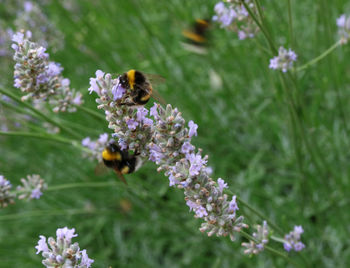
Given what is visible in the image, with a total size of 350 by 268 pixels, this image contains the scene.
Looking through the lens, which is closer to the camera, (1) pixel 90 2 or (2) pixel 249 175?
(2) pixel 249 175

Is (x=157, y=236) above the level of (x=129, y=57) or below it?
below

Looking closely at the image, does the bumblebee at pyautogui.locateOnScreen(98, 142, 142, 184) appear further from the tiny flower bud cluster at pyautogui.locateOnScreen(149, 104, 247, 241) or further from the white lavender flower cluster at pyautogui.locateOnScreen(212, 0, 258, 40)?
the white lavender flower cluster at pyautogui.locateOnScreen(212, 0, 258, 40)

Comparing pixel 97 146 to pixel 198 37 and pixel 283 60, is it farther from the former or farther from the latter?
pixel 198 37

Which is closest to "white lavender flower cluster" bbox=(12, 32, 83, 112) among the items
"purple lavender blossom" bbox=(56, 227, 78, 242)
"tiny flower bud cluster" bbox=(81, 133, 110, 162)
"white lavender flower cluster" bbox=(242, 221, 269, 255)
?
"tiny flower bud cluster" bbox=(81, 133, 110, 162)

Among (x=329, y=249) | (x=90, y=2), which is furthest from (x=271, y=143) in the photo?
(x=90, y=2)

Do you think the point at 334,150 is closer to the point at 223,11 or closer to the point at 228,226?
the point at 223,11

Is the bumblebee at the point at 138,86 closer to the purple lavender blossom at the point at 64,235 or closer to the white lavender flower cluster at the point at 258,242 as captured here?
the purple lavender blossom at the point at 64,235
